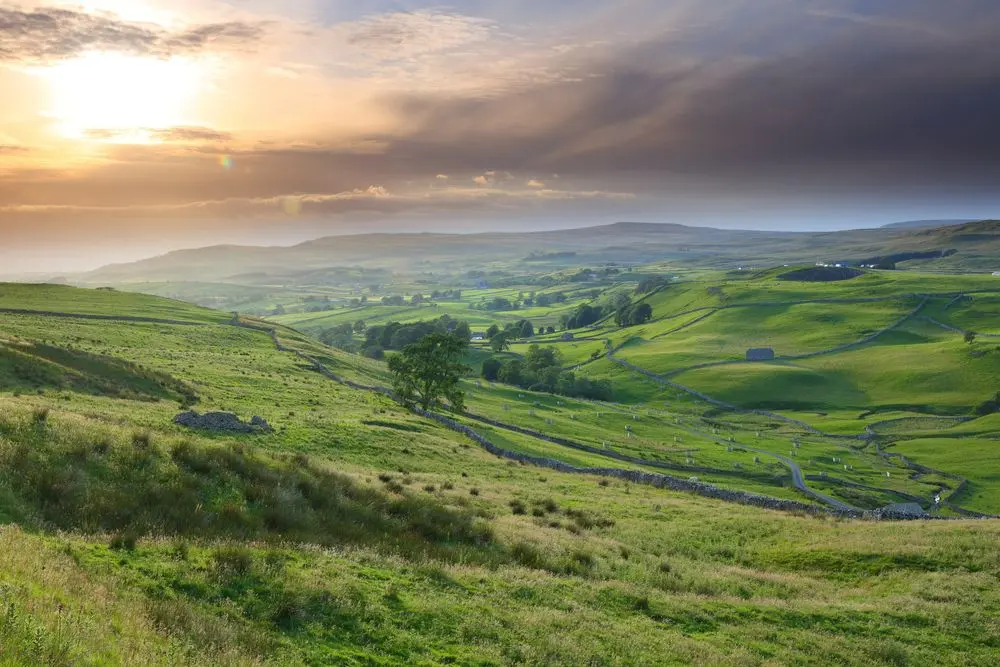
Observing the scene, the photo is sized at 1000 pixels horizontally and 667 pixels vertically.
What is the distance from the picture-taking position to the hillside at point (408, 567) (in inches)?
470

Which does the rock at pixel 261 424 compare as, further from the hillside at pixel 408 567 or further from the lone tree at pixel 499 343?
the lone tree at pixel 499 343

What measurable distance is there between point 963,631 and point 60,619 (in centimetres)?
2411

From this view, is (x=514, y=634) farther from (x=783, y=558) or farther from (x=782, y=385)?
(x=782, y=385)

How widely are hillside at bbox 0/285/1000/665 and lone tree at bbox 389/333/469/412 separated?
39.7 metres

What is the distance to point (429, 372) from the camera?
7975cm

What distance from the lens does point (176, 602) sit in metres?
12.3

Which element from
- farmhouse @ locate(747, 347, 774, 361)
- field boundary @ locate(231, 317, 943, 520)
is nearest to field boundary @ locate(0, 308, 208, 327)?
field boundary @ locate(231, 317, 943, 520)

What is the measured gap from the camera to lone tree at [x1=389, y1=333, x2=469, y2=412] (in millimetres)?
79125

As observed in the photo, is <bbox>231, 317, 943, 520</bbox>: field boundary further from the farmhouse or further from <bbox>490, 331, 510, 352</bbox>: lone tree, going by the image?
<bbox>490, 331, 510, 352</bbox>: lone tree

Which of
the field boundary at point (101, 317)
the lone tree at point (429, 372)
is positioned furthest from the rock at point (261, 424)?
the field boundary at point (101, 317)

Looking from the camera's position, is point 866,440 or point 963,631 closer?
point 963,631

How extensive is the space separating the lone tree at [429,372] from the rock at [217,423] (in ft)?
130

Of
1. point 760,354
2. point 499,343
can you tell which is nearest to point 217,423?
point 499,343

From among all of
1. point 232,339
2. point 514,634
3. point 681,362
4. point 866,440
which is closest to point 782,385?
point 681,362
